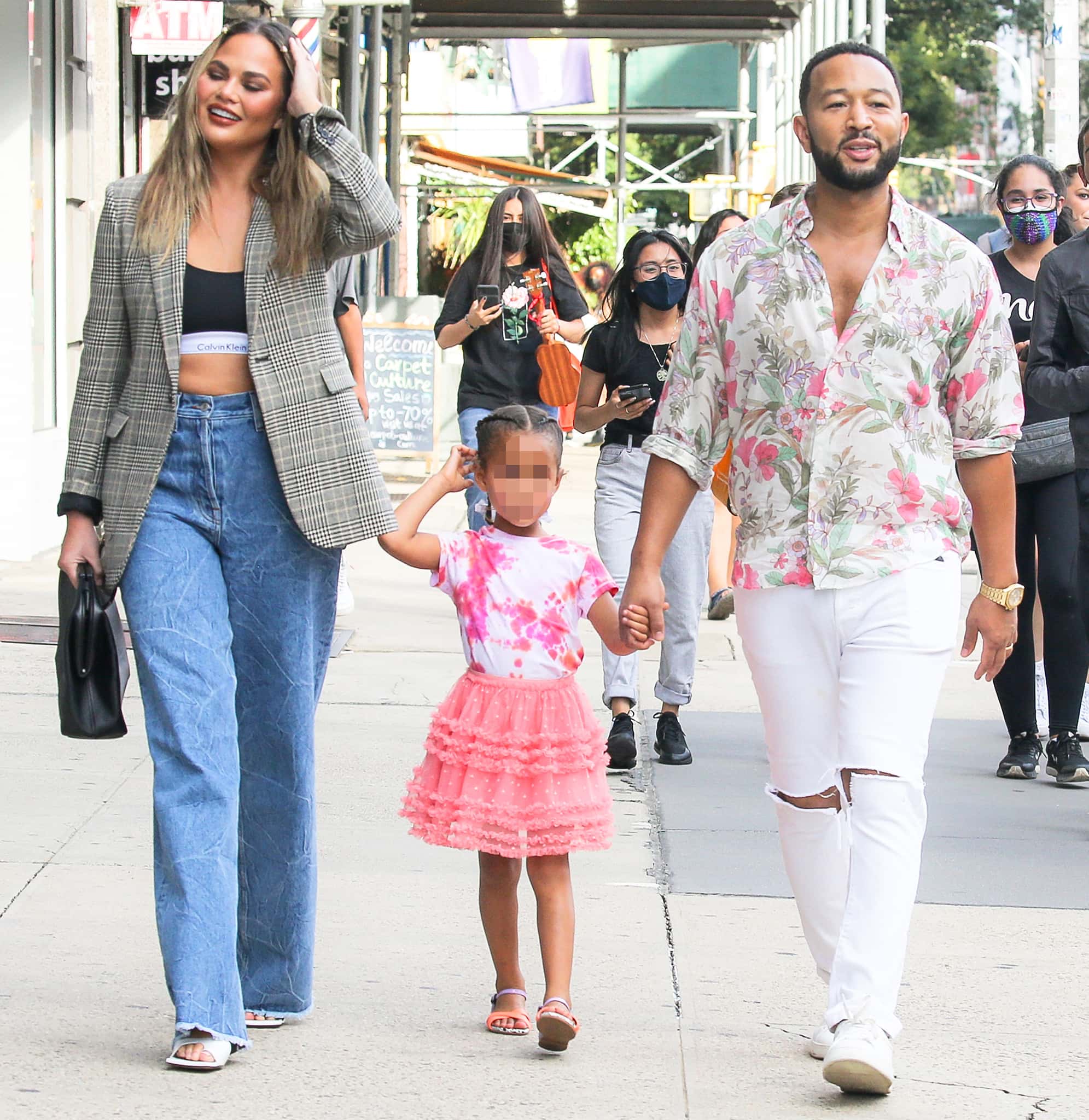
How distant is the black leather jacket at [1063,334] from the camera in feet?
20.0

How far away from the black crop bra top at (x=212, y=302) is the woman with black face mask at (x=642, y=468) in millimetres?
3001

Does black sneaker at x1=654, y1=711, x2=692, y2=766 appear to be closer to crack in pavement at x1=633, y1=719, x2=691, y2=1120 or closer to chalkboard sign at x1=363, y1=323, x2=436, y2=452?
crack in pavement at x1=633, y1=719, x2=691, y2=1120

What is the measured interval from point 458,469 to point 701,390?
528 millimetres

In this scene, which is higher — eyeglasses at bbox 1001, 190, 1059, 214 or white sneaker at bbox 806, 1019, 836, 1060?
eyeglasses at bbox 1001, 190, 1059, 214

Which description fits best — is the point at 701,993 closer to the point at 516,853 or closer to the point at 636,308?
the point at 516,853

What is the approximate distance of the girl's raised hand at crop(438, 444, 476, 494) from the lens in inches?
161

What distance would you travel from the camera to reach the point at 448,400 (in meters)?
19.8

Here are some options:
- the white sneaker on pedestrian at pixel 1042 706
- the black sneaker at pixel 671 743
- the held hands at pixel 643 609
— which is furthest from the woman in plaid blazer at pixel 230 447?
the white sneaker on pedestrian at pixel 1042 706

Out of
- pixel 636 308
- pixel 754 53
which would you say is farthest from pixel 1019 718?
pixel 754 53

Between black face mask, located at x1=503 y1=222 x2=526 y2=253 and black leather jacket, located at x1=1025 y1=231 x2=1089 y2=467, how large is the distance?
8.60ft

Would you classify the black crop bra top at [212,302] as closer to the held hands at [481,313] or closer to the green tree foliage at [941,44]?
the held hands at [481,313]

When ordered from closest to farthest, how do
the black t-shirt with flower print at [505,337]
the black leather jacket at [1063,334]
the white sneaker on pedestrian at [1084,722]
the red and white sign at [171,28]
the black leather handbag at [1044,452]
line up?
the black leather jacket at [1063,334], the black leather handbag at [1044,452], the white sneaker on pedestrian at [1084,722], the black t-shirt with flower print at [505,337], the red and white sign at [171,28]

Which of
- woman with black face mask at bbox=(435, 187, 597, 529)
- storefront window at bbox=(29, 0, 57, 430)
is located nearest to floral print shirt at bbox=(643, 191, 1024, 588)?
woman with black face mask at bbox=(435, 187, 597, 529)

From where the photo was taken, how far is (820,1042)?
13.0ft
